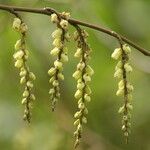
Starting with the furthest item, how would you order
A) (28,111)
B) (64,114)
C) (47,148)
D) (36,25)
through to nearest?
(36,25), (64,114), (47,148), (28,111)

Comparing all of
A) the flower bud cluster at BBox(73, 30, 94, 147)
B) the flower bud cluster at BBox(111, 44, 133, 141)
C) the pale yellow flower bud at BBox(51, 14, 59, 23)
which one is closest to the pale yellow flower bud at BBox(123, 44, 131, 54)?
the flower bud cluster at BBox(111, 44, 133, 141)

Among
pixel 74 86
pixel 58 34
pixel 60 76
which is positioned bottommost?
pixel 60 76

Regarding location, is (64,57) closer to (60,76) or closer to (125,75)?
(60,76)

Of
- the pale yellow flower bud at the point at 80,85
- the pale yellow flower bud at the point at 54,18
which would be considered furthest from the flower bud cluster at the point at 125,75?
the pale yellow flower bud at the point at 54,18

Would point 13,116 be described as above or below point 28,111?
above

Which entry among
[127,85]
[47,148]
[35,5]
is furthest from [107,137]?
[127,85]

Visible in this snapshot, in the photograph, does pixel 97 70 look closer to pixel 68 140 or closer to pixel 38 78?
pixel 38 78

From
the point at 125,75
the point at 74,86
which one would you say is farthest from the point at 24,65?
the point at 74,86

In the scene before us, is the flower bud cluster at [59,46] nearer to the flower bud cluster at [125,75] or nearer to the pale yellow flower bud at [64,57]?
the pale yellow flower bud at [64,57]
